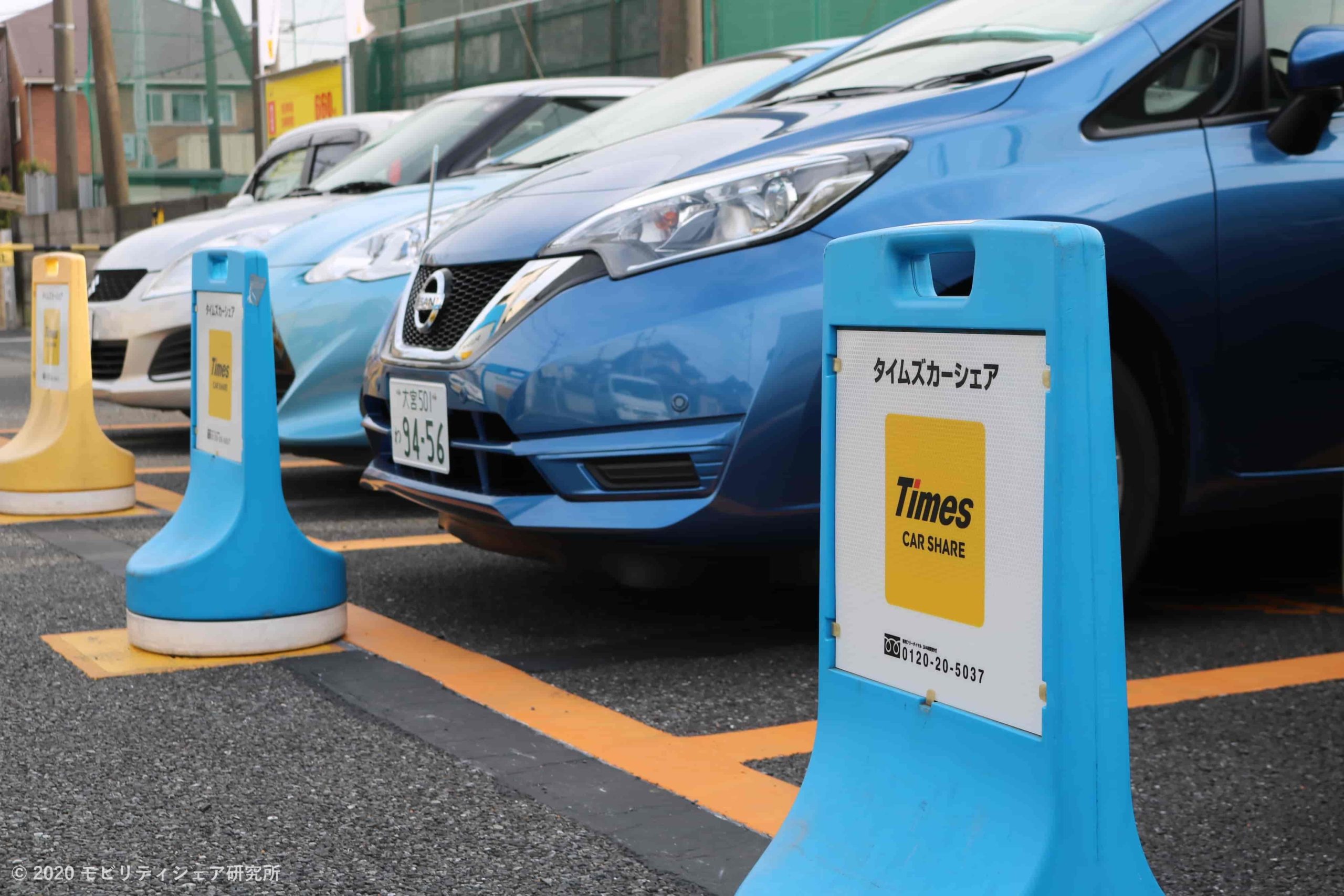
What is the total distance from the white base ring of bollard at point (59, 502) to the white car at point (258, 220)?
0.75 metres

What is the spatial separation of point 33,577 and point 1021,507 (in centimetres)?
359

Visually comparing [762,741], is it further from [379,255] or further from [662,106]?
[379,255]

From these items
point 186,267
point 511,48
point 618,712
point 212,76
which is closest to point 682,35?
point 186,267

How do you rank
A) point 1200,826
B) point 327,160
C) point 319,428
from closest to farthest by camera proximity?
point 1200,826
point 319,428
point 327,160

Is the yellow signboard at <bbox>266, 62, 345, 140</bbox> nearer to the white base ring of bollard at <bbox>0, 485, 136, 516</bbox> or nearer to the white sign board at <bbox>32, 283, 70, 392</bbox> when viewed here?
the white sign board at <bbox>32, 283, 70, 392</bbox>

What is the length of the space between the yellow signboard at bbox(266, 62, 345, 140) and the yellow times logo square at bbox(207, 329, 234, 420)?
16.9 meters

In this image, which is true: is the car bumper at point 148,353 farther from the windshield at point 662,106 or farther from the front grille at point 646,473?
the front grille at point 646,473

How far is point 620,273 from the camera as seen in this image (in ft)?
10.6

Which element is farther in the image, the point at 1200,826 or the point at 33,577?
the point at 33,577

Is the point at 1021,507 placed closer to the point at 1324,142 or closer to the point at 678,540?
the point at 678,540

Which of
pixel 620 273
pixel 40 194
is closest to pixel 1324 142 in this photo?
pixel 620 273

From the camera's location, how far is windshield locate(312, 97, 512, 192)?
6664mm

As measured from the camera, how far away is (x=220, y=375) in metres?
3.67

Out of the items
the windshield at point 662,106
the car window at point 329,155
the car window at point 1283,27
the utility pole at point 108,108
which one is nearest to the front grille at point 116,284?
the car window at point 329,155
